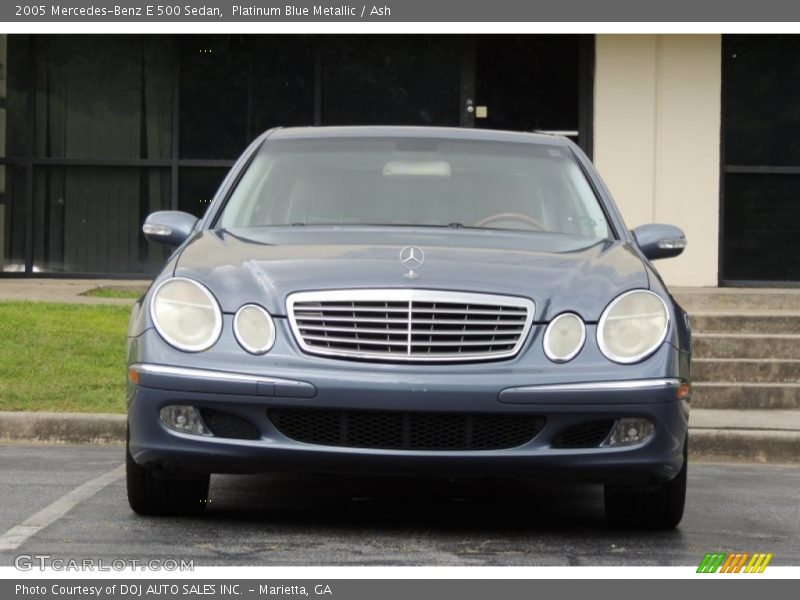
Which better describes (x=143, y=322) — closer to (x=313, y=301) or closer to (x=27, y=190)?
(x=313, y=301)

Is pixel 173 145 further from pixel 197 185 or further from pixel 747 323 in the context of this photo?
pixel 747 323

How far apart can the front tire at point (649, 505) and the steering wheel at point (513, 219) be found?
47.0 inches

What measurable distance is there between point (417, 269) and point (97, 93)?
35.4 ft

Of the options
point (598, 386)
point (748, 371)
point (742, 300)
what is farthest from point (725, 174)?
point (598, 386)

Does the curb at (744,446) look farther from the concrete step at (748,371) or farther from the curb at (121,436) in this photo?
the concrete step at (748,371)

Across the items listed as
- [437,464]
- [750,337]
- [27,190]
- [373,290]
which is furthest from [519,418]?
[27,190]

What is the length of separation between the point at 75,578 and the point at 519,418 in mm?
1547

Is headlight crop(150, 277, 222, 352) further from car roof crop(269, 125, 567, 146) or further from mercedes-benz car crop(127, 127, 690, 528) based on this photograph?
car roof crop(269, 125, 567, 146)

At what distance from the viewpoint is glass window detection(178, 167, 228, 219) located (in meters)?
15.6

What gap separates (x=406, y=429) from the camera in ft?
17.8

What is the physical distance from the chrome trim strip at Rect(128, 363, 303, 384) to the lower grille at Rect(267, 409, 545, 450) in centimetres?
13

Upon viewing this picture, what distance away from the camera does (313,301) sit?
18.1 ft

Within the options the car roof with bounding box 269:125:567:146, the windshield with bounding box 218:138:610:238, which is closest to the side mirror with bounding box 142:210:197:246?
the windshield with bounding box 218:138:610:238

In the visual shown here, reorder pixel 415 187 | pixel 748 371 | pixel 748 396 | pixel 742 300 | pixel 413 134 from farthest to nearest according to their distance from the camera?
pixel 742 300 → pixel 748 371 → pixel 748 396 → pixel 413 134 → pixel 415 187
